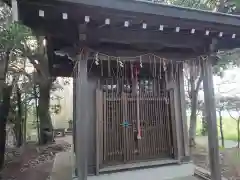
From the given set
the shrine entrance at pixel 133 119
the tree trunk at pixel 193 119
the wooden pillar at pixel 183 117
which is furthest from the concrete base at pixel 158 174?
the tree trunk at pixel 193 119

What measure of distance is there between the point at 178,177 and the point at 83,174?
99.7 inches

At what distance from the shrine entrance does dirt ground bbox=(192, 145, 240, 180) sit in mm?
2203

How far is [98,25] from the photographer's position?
11.0 feet

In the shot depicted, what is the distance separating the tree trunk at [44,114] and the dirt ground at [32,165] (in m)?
1.19

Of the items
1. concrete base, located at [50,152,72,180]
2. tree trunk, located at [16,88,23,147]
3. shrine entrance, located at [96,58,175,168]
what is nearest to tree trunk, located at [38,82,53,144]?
tree trunk, located at [16,88,23,147]

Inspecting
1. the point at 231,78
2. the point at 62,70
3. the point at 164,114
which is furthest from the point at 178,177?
the point at 231,78

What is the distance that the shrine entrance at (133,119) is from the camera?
4566 mm

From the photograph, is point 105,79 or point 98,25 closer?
point 98,25

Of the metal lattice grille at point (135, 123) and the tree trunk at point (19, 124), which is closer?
the metal lattice grille at point (135, 123)

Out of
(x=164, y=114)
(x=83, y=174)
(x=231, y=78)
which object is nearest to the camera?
(x=83, y=174)

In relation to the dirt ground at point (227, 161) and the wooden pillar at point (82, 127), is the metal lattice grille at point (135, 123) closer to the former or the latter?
the wooden pillar at point (82, 127)

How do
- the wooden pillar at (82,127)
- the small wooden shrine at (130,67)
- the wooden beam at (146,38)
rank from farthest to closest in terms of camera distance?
1. the wooden beam at (146,38)
2. the wooden pillar at (82,127)
3. the small wooden shrine at (130,67)

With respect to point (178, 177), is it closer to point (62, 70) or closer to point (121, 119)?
point (121, 119)

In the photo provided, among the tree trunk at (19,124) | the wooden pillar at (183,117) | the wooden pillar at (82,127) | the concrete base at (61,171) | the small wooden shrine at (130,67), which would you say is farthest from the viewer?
the tree trunk at (19,124)
